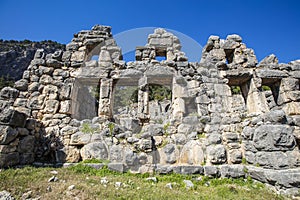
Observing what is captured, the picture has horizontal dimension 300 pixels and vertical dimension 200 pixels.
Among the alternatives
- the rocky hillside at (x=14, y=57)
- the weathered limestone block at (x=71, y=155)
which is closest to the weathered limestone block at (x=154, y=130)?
the weathered limestone block at (x=71, y=155)

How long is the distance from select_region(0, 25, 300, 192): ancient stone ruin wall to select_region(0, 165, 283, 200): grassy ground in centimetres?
33

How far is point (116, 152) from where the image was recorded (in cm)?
527

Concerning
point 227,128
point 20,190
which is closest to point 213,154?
point 227,128

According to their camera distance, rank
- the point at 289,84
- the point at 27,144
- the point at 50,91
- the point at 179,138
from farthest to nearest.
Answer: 1. the point at 289,84
2. the point at 50,91
3. the point at 179,138
4. the point at 27,144

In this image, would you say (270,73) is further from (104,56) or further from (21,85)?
(21,85)

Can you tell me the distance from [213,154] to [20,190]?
489cm

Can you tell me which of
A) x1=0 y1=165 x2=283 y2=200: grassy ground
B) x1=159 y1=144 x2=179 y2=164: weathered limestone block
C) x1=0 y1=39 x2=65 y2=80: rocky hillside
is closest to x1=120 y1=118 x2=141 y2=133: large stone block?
x1=159 y1=144 x2=179 y2=164: weathered limestone block

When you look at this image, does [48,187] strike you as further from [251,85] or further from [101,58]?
[251,85]

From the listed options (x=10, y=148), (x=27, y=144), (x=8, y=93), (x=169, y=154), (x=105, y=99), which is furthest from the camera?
(x=105, y=99)

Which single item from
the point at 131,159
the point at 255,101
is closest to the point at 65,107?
the point at 131,159

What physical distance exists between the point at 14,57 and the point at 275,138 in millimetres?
59368

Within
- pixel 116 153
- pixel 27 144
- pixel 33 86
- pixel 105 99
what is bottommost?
pixel 116 153

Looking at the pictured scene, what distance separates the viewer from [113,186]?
3.77 meters

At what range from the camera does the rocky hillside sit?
42.7 meters
